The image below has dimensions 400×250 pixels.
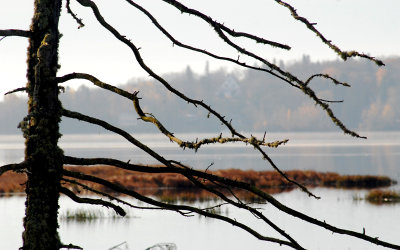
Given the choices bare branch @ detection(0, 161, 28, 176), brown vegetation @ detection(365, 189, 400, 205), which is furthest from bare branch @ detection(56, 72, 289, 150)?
brown vegetation @ detection(365, 189, 400, 205)

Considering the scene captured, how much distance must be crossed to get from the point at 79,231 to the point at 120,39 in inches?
730

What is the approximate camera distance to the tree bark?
365 centimetres

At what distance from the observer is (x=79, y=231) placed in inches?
843

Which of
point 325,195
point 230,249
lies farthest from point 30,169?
point 325,195

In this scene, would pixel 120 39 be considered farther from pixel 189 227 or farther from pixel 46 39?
pixel 189 227

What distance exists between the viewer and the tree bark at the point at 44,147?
3.65 m

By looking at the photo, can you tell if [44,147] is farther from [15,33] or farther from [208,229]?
[208,229]

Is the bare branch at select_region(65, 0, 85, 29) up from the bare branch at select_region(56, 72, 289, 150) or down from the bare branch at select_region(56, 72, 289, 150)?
up

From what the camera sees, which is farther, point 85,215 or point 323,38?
point 85,215

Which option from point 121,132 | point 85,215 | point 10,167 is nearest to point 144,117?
point 121,132

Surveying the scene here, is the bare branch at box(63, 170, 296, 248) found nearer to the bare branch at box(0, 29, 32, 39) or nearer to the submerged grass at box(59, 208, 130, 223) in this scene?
the bare branch at box(0, 29, 32, 39)

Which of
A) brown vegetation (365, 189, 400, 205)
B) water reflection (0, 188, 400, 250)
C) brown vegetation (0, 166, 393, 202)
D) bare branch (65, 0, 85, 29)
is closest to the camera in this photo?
bare branch (65, 0, 85, 29)

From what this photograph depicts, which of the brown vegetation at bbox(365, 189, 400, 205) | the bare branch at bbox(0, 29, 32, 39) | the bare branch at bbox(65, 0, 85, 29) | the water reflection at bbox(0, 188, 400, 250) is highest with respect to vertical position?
the bare branch at bbox(65, 0, 85, 29)

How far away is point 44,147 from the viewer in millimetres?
3705
